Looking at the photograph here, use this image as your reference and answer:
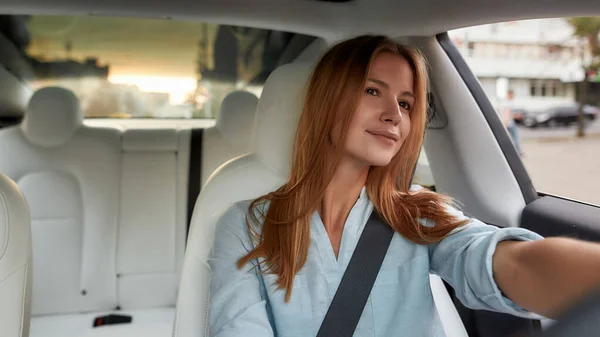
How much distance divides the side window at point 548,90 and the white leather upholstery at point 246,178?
668 millimetres

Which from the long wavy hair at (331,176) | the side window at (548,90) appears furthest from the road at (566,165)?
the long wavy hair at (331,176)

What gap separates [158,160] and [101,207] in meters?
0.30

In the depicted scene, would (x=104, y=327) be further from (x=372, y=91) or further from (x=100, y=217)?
(x=372, y=91)

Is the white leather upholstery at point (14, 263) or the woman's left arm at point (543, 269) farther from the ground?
the woman's left arm at point (543, 269)

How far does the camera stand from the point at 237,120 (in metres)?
2.46

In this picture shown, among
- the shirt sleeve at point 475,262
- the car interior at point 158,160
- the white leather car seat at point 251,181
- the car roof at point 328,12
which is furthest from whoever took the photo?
the car interior at point 158,160

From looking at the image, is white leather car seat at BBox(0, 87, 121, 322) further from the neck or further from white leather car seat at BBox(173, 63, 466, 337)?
the neck

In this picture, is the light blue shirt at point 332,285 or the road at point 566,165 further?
the road at point 566,165

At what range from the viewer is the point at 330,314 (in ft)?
3.96

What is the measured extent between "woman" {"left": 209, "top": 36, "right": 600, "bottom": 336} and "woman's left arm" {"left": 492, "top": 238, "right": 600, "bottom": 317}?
0.17 feet

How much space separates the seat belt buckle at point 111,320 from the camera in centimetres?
235

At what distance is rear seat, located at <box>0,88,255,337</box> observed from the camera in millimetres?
2375

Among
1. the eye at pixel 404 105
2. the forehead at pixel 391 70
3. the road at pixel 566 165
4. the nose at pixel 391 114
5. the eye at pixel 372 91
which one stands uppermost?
the forehead at pixel 391 70

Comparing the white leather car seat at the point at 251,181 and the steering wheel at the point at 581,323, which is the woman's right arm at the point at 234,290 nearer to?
the white leather car seat at the point at 251,181
